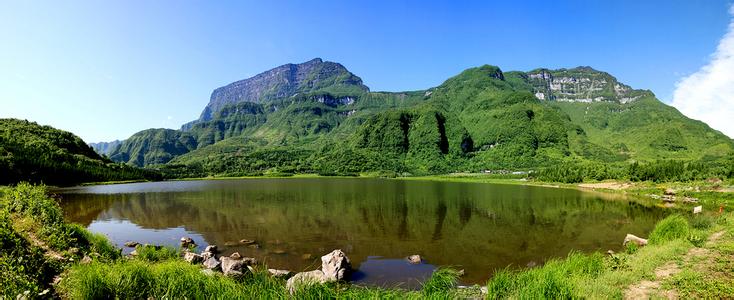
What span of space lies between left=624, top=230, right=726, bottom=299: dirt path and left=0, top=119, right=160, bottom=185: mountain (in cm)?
13410

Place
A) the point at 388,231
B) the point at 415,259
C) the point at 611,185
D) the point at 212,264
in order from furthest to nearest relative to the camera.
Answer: the point at 611,185, the point at 388,231, the point at 415,259, the point at 212,264

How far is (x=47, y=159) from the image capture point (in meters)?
118

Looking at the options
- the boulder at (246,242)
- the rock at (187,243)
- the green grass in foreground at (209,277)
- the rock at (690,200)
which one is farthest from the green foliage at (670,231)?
the rock at (690,200)

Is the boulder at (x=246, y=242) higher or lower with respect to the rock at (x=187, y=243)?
lower

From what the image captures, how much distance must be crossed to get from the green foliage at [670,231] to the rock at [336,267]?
2068 centimetres

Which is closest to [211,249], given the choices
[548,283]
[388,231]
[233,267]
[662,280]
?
[233,267]

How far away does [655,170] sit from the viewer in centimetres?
10738

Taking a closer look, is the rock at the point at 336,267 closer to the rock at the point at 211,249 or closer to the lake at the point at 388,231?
the lake at the point at 388,231

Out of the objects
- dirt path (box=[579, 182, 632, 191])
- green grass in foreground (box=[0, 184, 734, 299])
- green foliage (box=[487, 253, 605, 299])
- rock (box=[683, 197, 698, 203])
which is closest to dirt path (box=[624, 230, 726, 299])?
green grass in foreground (box=[0, 184, 734, 299])

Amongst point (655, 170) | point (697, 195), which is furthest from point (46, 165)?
point (655, 170)

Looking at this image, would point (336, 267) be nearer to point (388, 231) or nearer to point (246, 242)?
point (246, 242)

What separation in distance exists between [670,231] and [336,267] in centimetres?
2315

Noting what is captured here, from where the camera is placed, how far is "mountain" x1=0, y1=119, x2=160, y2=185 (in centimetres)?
10375

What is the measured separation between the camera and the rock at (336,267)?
20.8 m
